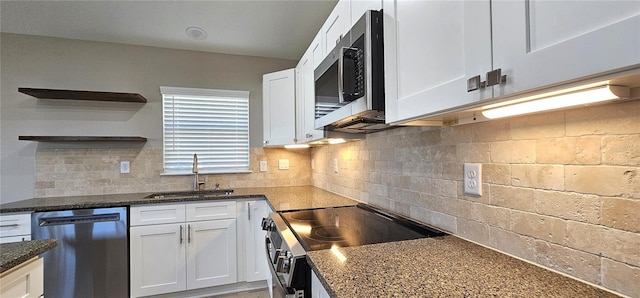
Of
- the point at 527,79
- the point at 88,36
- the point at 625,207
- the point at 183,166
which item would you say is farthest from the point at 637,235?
the point at 88,36

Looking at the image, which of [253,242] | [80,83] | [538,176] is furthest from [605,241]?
[80,83]

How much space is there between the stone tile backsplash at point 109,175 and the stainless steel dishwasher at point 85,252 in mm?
588

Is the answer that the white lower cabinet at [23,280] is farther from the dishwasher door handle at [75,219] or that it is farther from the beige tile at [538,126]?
the beige tile at [538,126]

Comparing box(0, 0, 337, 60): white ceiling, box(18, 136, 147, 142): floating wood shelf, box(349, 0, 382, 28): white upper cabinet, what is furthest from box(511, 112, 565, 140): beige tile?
box(18, 136, 147, 142): floating wood shelf

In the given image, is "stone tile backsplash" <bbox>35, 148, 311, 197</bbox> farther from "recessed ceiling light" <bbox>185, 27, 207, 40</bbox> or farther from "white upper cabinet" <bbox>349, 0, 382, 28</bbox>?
"white upper cabinet" <bbox>349, 0, 382, 28</bbox>

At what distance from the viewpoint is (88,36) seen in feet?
8.36

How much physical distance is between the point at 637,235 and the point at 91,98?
3.47 m

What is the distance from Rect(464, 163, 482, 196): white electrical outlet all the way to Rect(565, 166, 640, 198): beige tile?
0.27 meters

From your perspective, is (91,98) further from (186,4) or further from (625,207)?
(625,207)

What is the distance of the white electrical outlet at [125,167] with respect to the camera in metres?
2.65

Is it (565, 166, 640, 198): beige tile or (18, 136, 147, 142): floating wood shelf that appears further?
(18, 136, 147, 142): floating wood shelf

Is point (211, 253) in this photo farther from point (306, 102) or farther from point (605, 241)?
point (605, 241)

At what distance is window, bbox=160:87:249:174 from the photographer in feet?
9.20

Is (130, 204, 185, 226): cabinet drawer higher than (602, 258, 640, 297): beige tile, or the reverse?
(602, 258, 640, 297): beige tile
